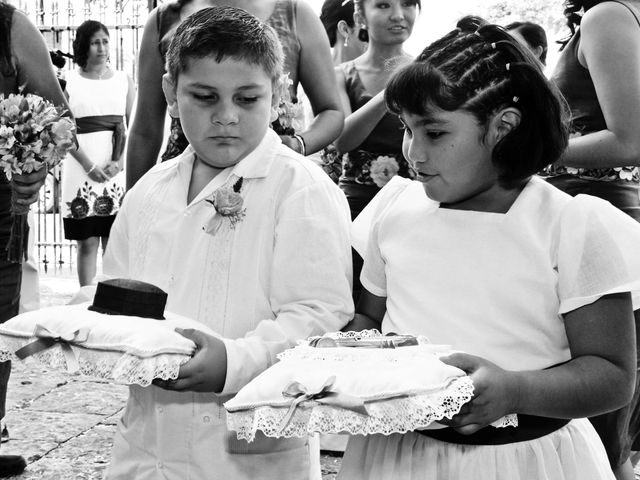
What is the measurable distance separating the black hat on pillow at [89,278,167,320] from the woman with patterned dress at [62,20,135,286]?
509cm

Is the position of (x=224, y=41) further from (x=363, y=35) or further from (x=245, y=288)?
(x=363, y=35)

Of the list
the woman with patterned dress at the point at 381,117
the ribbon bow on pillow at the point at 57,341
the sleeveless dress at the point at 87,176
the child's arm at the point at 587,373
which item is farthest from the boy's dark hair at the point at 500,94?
the sleeveless dress at the point at 87,176

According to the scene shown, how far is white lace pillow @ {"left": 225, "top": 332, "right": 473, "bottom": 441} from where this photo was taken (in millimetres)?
1537

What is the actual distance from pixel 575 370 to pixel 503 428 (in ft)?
0.63

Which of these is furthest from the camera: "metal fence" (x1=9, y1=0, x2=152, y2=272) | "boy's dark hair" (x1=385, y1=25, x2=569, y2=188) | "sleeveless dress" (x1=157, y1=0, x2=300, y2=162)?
"metal fence" (x1=9, y1=0, x2=152, y2=272)

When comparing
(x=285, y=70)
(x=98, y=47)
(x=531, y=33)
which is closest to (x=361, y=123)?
(x=285, y=70)

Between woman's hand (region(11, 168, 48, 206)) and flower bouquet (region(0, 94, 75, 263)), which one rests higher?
flower bouquet (region(0, 94, 75, 263))

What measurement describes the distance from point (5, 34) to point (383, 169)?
1553 mm

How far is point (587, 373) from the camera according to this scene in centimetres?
180

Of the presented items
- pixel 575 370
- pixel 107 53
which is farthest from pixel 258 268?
pixel 107 53

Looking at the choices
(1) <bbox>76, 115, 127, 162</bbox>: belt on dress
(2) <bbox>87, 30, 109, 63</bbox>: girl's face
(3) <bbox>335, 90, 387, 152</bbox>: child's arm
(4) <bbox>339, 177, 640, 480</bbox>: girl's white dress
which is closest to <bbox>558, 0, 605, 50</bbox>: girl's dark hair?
(3) <bbox>335, 90, 387, 152</bbox>: child's arm

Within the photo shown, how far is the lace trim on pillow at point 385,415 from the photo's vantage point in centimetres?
153

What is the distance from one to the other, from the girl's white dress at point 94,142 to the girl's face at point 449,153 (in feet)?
17.9

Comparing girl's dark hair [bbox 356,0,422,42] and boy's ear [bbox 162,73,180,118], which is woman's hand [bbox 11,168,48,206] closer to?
boy's ear [bbox 162,73,180,118]
